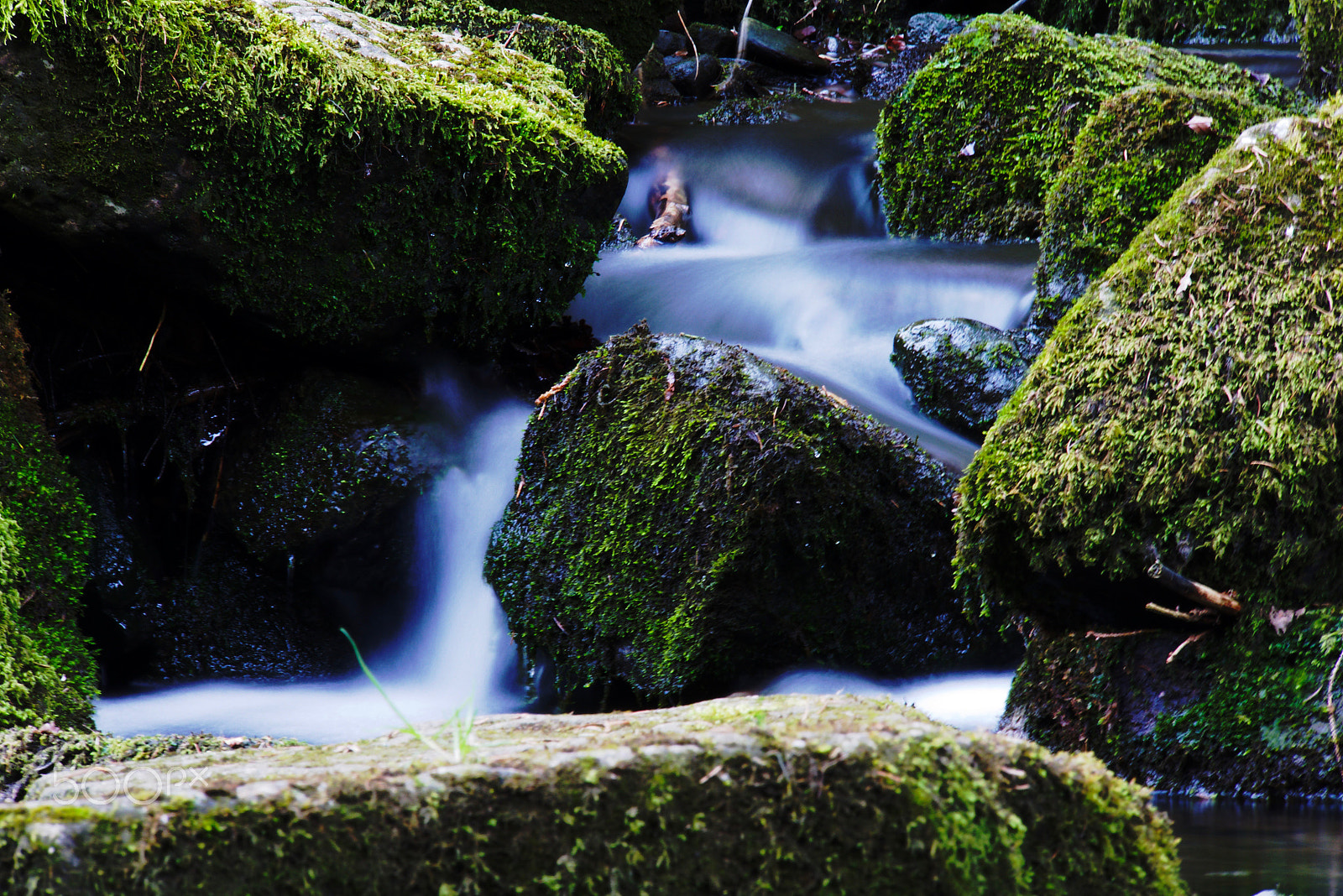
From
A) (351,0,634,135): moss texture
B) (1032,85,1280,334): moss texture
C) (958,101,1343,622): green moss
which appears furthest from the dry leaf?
(351,0,634,135): moss texture

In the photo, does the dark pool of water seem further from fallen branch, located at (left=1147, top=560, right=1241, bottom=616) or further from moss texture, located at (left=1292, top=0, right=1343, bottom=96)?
moss texture, located at (left=1292, top=0, right=1343, bottom=96)

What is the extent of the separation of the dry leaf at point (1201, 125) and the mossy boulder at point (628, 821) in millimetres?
4729

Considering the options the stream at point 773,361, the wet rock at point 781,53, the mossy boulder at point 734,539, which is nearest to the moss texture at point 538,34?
the stream at point 773,361

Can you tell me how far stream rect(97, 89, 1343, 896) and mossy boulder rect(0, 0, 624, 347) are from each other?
2.66 ft

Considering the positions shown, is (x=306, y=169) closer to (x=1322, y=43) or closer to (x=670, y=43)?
(x=1322, y=43)

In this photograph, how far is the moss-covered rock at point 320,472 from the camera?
4992 millimetres

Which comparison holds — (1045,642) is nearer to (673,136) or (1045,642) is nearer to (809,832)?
(809,832)

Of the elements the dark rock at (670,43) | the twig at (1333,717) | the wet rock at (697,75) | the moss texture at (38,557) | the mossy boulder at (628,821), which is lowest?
the twig at (1333,717)

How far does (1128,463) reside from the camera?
118 inches

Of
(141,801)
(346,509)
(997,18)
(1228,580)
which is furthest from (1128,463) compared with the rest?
(997,18)

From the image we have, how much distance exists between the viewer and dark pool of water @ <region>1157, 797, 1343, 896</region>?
2062mm

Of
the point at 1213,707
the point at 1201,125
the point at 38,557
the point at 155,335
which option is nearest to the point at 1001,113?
the point at 1201,125

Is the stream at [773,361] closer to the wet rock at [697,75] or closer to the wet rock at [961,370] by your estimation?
the wet rock at [961,370]

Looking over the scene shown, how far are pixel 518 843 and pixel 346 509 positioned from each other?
4.09m
